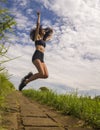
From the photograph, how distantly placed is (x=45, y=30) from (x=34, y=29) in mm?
382

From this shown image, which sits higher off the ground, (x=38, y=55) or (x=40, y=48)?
(x=40, y=48)

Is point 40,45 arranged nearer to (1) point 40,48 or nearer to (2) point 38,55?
(1) point 40,48

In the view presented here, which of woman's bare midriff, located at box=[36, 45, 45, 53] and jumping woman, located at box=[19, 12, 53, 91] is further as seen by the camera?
woman's bare midriff, located at box=[36, 45, 45, 53]

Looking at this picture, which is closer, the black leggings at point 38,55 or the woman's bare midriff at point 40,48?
the black leggings at point 38,55

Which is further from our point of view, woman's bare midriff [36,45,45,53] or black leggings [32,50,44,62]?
woman's bare midriff [36,45,45,53]

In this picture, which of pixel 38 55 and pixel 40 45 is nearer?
pixel 38 55

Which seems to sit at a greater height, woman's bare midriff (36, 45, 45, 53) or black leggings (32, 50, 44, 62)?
woman's bare midriff (36, 45, 45, 53)

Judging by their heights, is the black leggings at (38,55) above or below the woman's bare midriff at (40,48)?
below

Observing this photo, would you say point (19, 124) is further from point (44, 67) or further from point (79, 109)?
point (44, 67)

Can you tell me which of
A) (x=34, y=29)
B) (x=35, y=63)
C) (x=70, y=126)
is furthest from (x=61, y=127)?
(x=34, y=29)

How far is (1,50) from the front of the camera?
295 centimetres

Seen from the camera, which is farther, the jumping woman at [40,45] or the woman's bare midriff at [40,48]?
the woman's bare midriff at [40,48]

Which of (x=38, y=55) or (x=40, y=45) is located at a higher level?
(x=40, y=45)

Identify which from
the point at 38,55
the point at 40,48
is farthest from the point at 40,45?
the point at 38,55
